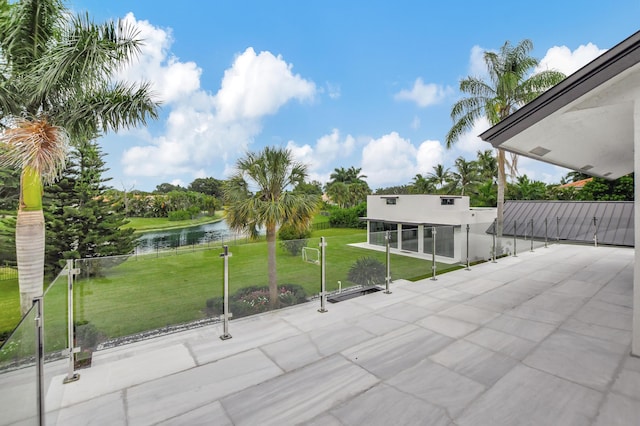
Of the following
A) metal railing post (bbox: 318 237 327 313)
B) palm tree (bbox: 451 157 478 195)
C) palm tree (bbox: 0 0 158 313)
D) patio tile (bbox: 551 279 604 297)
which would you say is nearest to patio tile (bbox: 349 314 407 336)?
metal railing post (bbox: 318 237 327 313)

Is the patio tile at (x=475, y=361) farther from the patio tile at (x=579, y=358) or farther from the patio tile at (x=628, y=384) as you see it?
the patio tile at (x=628, y=384)

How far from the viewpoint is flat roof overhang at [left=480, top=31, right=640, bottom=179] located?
9.62 feet

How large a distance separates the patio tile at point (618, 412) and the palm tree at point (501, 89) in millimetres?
11030

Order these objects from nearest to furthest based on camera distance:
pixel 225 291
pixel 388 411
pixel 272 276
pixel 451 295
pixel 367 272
→ pixel 388 411, pixel 225 291, pixel 272 276, pixel 451 295, pixel 367 272

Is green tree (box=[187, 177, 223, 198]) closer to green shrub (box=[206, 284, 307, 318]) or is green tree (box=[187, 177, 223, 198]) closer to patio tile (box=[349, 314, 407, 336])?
green shrub (box=[206, 284, 307, 318])

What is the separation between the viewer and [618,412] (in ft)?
7.22

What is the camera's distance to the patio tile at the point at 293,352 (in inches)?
115

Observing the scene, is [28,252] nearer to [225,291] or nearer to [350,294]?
[225,291]

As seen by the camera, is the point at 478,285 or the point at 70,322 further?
the point at 478,285

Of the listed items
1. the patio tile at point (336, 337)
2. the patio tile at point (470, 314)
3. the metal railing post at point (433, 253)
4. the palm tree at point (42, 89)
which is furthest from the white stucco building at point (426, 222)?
the palm tree at point (42, 89)

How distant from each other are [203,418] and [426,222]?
1588 cm

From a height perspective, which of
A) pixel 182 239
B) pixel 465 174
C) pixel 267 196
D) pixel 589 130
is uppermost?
pixel 465 174

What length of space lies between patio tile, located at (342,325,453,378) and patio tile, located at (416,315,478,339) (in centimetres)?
14

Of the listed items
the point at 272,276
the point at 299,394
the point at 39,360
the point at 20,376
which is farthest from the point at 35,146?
the point at 299,394
